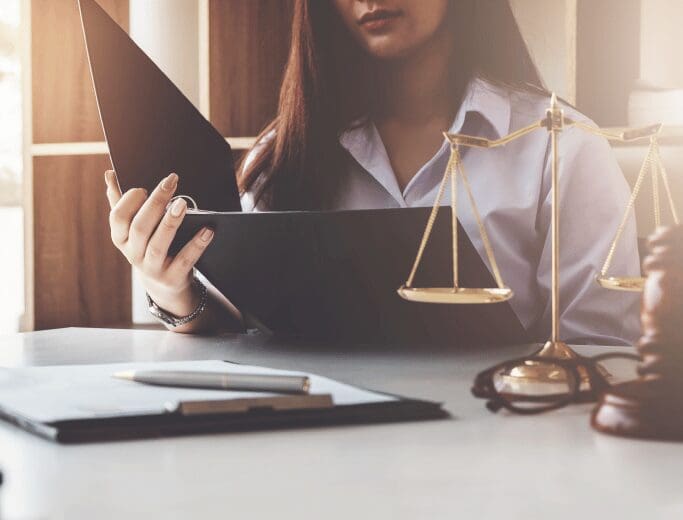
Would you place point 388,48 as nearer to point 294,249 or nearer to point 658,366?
point 294,249

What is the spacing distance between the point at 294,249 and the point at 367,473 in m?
0.48

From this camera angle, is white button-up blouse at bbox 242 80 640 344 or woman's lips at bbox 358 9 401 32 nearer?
white button-up blouse at bbox 242 80 640 344

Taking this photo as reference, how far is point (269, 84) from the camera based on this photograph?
2387 millimetres

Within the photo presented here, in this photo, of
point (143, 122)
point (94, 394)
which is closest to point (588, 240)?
point (143, 122)

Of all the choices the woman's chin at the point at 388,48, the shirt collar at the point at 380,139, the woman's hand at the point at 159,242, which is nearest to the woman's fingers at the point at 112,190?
the woman's hand at the point at 159,242

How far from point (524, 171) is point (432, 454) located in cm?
120

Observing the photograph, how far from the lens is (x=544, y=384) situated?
0.70 m

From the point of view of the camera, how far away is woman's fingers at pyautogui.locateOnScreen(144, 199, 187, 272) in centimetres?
111

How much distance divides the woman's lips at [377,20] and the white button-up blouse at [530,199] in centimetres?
22

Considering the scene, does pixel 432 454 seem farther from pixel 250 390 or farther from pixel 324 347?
pixel 324 347

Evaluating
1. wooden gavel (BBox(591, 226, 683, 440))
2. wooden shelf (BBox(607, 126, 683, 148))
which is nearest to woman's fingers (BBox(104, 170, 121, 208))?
wooden gavel (BBox(591, 226, 683, 440))

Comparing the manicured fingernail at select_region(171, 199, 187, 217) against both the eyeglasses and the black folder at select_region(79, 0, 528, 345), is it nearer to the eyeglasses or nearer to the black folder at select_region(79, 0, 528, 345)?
the black folder at select_region(79, 0, 528, 345)

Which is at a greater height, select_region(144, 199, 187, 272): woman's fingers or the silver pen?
select_region(144, 199, 187, 272): woman's fingers

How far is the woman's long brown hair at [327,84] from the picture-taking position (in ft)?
5.91
